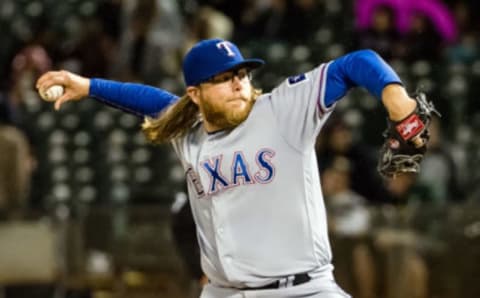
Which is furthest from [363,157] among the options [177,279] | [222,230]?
[222,230]

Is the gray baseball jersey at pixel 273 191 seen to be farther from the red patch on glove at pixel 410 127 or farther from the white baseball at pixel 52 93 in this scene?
the white baseball at pixel 52 93

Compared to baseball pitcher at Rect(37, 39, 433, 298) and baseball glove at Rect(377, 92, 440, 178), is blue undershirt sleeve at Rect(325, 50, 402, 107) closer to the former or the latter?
baseball pitcher at Rect(37, 39, 433, 298)

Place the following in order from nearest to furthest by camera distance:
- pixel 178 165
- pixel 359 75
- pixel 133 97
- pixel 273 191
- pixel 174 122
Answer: pixel 359 75 < pixel 273 191 < pixel 174 122 < pixel 133 97 < pixel 178 165

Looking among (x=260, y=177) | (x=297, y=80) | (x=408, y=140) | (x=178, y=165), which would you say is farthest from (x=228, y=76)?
(x=178, y=165)

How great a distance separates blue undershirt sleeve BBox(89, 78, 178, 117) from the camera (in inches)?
198

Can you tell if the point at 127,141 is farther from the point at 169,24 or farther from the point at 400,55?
the point at 400,55

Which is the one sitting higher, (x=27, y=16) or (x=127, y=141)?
(x=27, y=16)

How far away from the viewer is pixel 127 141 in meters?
11.2

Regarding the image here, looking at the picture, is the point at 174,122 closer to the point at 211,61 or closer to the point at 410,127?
the point at 211,61

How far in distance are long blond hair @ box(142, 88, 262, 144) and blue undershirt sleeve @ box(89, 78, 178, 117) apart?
0.17 m

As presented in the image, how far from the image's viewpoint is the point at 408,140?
399cm

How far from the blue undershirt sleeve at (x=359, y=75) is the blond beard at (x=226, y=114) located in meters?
0.34

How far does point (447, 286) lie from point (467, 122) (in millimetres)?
1741

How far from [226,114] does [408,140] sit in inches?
33.3
